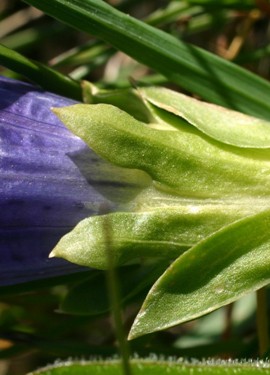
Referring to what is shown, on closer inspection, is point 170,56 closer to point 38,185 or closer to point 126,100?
point 126,100

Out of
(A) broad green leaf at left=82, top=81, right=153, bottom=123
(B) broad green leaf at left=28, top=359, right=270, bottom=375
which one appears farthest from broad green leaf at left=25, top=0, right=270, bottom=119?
(B) broad green leaf at left=28, top=359, right=270, bottom=375

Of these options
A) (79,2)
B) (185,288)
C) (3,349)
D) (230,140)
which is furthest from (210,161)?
(3,349)

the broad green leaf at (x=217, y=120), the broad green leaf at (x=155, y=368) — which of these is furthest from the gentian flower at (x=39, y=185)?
the broad green leaf at (x=155, y=368)

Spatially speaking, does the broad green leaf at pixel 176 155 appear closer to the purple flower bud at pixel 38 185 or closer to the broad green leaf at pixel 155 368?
the purple flower bud at pixel 38 185

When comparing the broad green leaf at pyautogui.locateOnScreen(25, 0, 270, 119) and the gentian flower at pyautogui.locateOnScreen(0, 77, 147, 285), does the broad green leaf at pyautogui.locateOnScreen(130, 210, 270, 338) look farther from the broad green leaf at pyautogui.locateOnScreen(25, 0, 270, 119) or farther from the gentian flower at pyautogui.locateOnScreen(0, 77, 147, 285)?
the broad green leaf at pyautogui.locateOnScreen(25, 0, 270, 119)

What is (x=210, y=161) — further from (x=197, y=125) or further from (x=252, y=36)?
(x=252, y=36)

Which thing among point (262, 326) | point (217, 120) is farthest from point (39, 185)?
point (262, 326)
